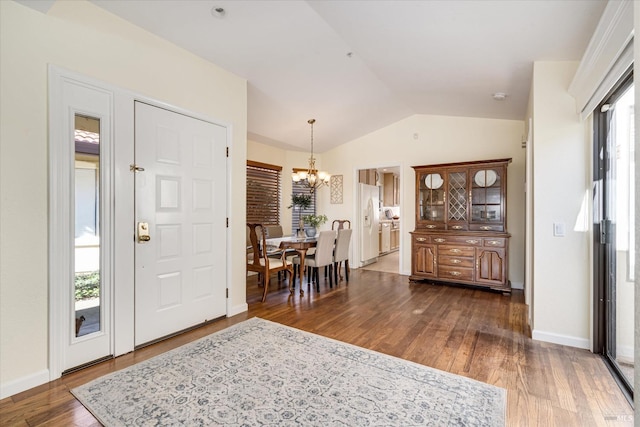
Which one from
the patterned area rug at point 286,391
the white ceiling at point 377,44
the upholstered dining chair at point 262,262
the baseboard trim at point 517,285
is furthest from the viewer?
the baseboard trim at point 517,285

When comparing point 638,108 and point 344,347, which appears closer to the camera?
point 638,108

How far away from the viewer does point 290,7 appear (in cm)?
260

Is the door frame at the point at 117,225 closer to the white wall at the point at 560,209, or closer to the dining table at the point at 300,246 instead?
the dining table at the point at 300,246

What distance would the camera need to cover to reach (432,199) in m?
5.07

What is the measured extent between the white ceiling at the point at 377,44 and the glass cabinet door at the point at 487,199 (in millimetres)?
916

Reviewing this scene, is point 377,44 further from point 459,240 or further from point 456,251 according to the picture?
point 456,251

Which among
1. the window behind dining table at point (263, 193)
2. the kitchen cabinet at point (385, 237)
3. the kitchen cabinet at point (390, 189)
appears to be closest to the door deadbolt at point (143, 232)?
the window behind dining table at point (263, 193)

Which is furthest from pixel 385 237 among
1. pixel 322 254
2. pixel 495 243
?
pixel 322 254

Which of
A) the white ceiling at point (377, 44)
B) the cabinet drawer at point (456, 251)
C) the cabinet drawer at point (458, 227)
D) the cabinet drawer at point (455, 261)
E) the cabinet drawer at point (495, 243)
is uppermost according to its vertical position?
the white ceiling at point (377, 44)

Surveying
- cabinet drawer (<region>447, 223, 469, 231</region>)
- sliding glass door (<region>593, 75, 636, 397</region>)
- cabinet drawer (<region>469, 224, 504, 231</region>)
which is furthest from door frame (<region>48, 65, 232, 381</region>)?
cabinet drawer (<region>469, 224, 504, 231</region>)

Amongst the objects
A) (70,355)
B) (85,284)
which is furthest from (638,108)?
(70,355)

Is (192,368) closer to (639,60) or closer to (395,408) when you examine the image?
(395,408)

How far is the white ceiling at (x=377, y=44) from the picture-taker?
2.28 m

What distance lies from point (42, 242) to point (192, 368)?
4.46 feet
